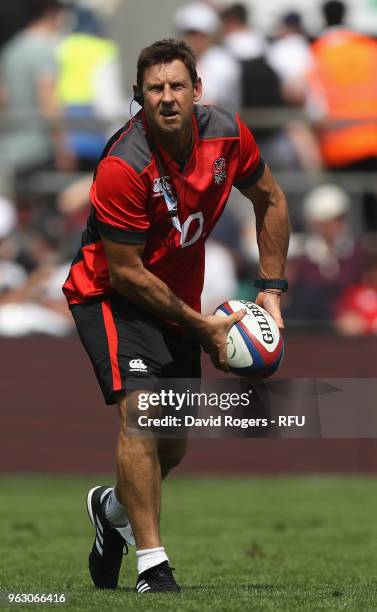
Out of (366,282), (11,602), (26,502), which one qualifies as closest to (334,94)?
(366,282)

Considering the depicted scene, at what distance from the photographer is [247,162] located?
7.05 m

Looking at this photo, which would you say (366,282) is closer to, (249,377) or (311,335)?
(311,335)

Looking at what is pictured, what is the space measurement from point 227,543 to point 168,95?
3.80 metres

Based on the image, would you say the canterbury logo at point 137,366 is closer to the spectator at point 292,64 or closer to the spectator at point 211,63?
the spectator at point 211,63

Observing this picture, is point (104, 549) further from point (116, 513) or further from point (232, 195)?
point (232, 195)

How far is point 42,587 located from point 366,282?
728 centimetres

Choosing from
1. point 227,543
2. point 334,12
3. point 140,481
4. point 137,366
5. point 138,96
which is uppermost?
point 334,12

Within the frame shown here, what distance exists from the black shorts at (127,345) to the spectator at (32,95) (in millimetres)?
7193

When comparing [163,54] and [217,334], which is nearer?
[163,54]

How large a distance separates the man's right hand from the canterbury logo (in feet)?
0.93

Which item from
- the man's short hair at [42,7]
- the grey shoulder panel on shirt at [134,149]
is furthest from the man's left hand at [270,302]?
the man's short hair at [42,7]

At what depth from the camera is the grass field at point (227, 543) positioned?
6.49 m

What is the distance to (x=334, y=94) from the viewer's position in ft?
47.0

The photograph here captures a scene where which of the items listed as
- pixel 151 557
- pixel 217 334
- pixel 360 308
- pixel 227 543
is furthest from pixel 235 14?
pixel 151 557
